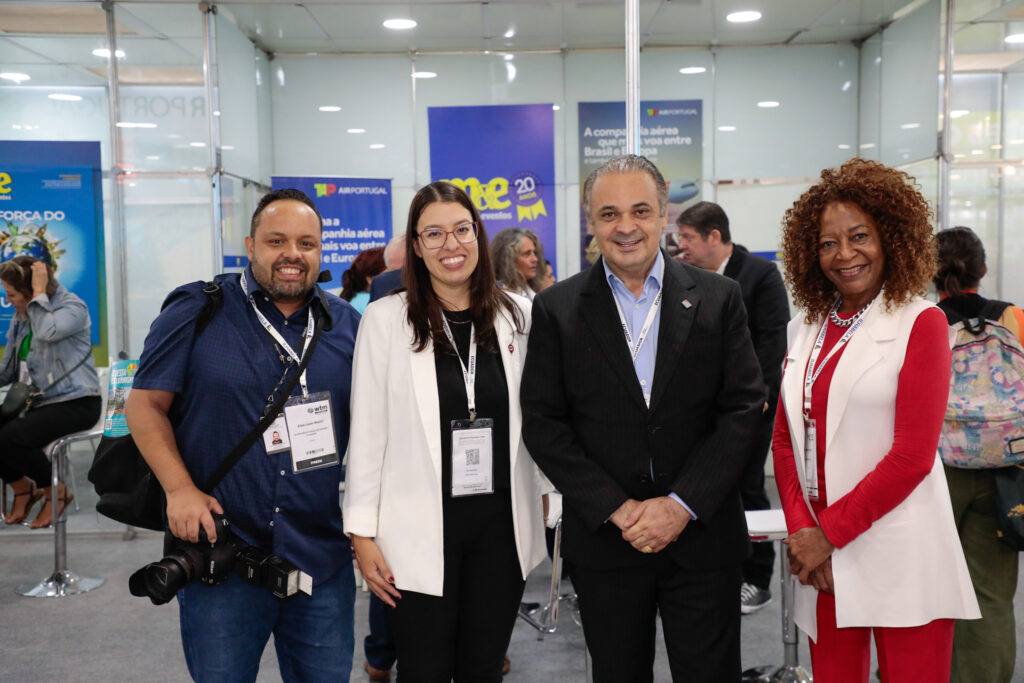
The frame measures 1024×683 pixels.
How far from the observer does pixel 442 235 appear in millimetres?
2043

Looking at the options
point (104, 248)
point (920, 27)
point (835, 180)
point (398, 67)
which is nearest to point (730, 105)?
point (920, 27)

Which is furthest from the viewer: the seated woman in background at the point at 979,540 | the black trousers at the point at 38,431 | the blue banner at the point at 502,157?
the blue banner at the point at 502,157

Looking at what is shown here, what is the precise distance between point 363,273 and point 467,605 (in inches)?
122

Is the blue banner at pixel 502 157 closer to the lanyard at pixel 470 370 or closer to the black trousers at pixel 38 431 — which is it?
the black trousers at pixel 38 431

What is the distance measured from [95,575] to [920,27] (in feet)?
22.6

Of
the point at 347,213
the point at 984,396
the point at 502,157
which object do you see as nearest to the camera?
the point at 984,396

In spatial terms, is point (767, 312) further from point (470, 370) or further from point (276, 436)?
point (276, 436)

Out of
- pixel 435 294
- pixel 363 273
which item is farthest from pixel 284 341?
pixel 363 273

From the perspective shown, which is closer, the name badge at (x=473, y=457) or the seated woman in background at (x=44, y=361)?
the name badge at (x=473, y=457)

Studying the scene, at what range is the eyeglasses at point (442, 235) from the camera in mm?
2041

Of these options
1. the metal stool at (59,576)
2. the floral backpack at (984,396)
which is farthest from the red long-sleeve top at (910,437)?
the metal stool at (59,576)

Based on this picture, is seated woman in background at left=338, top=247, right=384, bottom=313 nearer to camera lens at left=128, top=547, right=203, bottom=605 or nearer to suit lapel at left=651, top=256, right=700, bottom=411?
camera lens at left=128, top=547, right=203, bottom=605

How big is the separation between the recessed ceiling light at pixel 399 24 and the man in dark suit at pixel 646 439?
198 inches

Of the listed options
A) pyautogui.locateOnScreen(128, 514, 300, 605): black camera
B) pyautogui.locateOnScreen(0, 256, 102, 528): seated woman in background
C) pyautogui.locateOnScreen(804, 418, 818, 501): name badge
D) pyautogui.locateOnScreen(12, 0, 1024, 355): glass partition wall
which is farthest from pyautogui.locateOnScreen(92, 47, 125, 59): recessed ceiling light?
pyautogui.locateOnScreen(804, 418, 818, 501): name badge
